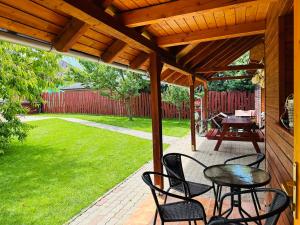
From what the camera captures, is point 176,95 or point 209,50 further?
point 176,95

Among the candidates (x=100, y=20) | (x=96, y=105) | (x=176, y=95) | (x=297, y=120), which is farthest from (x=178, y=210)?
(x=96, y=105)

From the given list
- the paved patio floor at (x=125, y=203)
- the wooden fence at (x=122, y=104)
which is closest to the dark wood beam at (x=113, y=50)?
the paved patio floor at (x=125, y=203)

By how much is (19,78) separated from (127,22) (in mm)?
3825

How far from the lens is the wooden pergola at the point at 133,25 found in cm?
214

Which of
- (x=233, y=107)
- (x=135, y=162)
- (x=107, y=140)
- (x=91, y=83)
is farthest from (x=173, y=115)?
(x=135, y=162)

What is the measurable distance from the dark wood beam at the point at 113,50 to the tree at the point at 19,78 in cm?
252

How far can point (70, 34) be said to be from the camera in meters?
2.52

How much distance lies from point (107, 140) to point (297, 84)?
815cm

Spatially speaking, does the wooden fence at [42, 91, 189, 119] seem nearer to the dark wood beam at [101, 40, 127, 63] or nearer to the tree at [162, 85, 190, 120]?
the tree at [162, 85, 190, 120]

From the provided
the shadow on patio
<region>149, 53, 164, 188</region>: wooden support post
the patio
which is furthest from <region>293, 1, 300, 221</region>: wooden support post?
<region>149, 53, 164, 188</region>: wooden support post

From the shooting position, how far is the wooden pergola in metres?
2.14

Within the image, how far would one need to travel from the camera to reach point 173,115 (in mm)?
15727

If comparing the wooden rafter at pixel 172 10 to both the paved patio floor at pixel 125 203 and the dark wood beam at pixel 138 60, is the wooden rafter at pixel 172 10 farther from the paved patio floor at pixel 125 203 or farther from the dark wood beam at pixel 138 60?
the paved patio floor at pixel 125 203

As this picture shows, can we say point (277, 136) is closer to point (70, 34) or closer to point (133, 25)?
point (133, 25)
